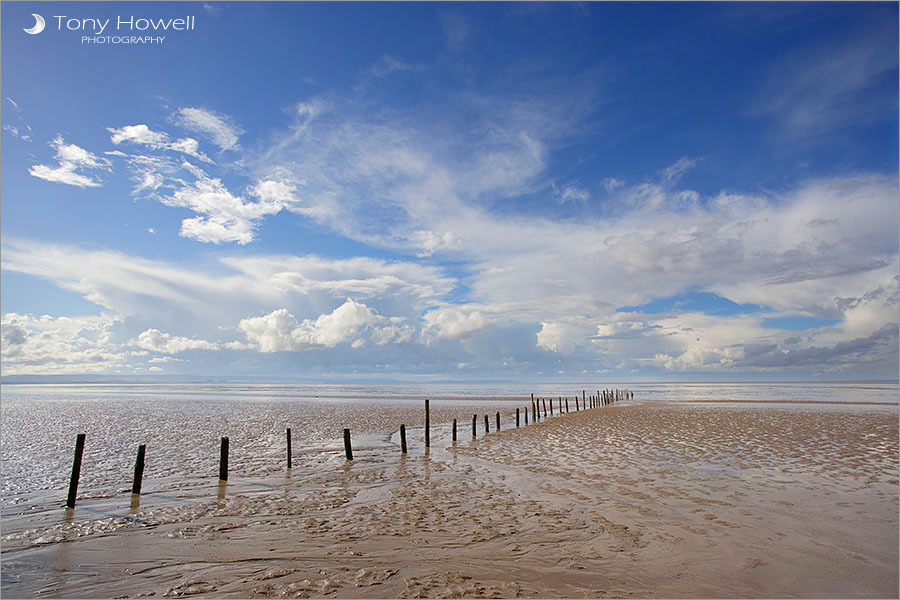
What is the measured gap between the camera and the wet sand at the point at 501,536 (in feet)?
25.3

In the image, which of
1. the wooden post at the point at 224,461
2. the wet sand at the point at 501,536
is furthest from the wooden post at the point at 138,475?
the wooden post at the point at 224,461

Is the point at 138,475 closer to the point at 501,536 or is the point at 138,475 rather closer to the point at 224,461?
the point at 224,461

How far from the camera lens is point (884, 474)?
15.8m

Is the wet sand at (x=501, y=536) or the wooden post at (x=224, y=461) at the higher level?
the wooden post at (x=224, y=461)

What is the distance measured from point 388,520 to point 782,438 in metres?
23.4

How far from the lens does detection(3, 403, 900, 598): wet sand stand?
7.71 m

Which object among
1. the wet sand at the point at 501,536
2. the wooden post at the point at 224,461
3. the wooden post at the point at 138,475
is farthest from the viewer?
the wooden post at the point at 224,461

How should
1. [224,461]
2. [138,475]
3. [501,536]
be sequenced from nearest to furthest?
[501,536], [138,475], [224,461]

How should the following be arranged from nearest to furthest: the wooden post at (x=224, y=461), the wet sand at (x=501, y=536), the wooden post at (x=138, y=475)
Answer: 1. the wet sand at (x=501, y=536)
2. the wooden post at (x=138, y=475)
3. the wooden post at (x=224, y=461)

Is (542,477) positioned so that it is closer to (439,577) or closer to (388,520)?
(388,520)

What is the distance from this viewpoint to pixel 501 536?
9836mm

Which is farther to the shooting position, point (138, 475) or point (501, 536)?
point (138, 475)

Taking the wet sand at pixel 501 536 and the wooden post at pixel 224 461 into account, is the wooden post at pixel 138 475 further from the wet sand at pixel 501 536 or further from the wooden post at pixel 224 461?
the wooden post at pixel 224 461

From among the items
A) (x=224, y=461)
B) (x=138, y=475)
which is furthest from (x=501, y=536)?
(x=138, y=475)
